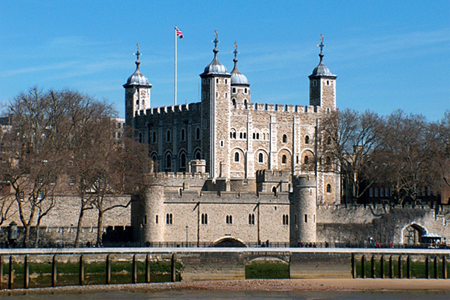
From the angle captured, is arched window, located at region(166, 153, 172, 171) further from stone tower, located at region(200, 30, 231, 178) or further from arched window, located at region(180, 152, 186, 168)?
stone tower, located at region(200, 30, 231, 178)

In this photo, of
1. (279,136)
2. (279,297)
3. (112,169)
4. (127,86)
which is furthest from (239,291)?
(127,86)

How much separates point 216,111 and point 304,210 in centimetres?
2593

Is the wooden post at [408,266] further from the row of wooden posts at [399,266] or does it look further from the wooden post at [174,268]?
the wooden post at [174,268]

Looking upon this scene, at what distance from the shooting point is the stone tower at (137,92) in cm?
10731

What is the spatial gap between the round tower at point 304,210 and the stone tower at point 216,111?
23.4 m

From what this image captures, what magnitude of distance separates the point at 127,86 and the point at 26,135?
3049 cm

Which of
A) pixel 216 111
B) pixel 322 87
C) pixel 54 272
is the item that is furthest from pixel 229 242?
pixel 322 87

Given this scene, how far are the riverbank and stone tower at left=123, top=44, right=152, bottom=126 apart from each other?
165 ft

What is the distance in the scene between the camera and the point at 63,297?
53969mm

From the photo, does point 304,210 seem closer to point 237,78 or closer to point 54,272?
point 54,272

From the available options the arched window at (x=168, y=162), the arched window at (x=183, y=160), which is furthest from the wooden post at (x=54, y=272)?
the arched window at (x=168, y=162)

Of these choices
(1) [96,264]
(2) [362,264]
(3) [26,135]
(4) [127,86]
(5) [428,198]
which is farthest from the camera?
(4) [127,86]

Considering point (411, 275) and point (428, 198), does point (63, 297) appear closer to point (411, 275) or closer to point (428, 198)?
point (411, 275)

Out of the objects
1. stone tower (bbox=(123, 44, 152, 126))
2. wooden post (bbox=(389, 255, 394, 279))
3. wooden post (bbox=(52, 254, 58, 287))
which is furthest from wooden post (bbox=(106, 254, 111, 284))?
stone tower (bbox=(123, 44, 152, 126))
